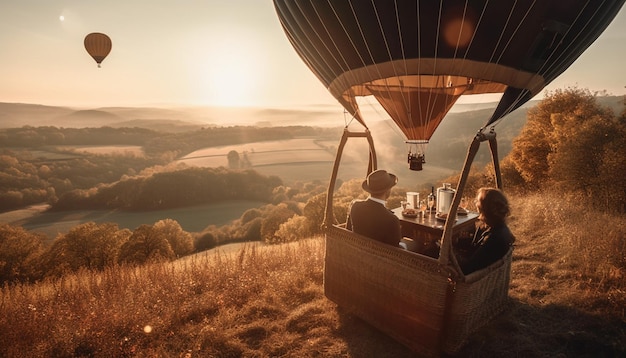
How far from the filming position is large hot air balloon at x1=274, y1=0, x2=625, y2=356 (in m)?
3.64

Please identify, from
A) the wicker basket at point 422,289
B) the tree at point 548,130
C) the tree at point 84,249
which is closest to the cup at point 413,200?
the wicker basket at point 422,289

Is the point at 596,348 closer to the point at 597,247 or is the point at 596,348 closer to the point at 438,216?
the point at 438,216

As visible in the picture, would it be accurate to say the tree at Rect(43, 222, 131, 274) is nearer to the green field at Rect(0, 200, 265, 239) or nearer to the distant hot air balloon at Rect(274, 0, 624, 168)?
the distant hot air balloon at Rect(274, 0, 624, 168)

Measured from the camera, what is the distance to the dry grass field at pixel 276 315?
165 inches

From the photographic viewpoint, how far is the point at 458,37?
3.83m

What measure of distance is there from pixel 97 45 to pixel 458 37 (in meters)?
28.1

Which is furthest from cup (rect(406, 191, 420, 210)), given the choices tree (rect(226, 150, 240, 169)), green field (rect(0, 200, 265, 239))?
tree (rect(226, 150, 240, 169))

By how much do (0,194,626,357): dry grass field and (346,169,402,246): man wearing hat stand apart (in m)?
1.40

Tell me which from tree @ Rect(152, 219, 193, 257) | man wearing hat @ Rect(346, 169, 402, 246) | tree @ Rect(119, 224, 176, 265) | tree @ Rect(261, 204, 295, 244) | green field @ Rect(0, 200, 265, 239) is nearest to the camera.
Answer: man wearing hat @ Rect(346, 169, 402, 246)

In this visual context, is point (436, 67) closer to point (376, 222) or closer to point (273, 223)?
point (376, 222)

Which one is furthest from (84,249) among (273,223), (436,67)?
(436,67)

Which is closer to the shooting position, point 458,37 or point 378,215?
point 458,37

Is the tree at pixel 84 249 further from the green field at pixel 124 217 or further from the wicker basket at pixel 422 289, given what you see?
the green field at pixel 124 217

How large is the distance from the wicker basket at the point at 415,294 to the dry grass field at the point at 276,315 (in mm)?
350
